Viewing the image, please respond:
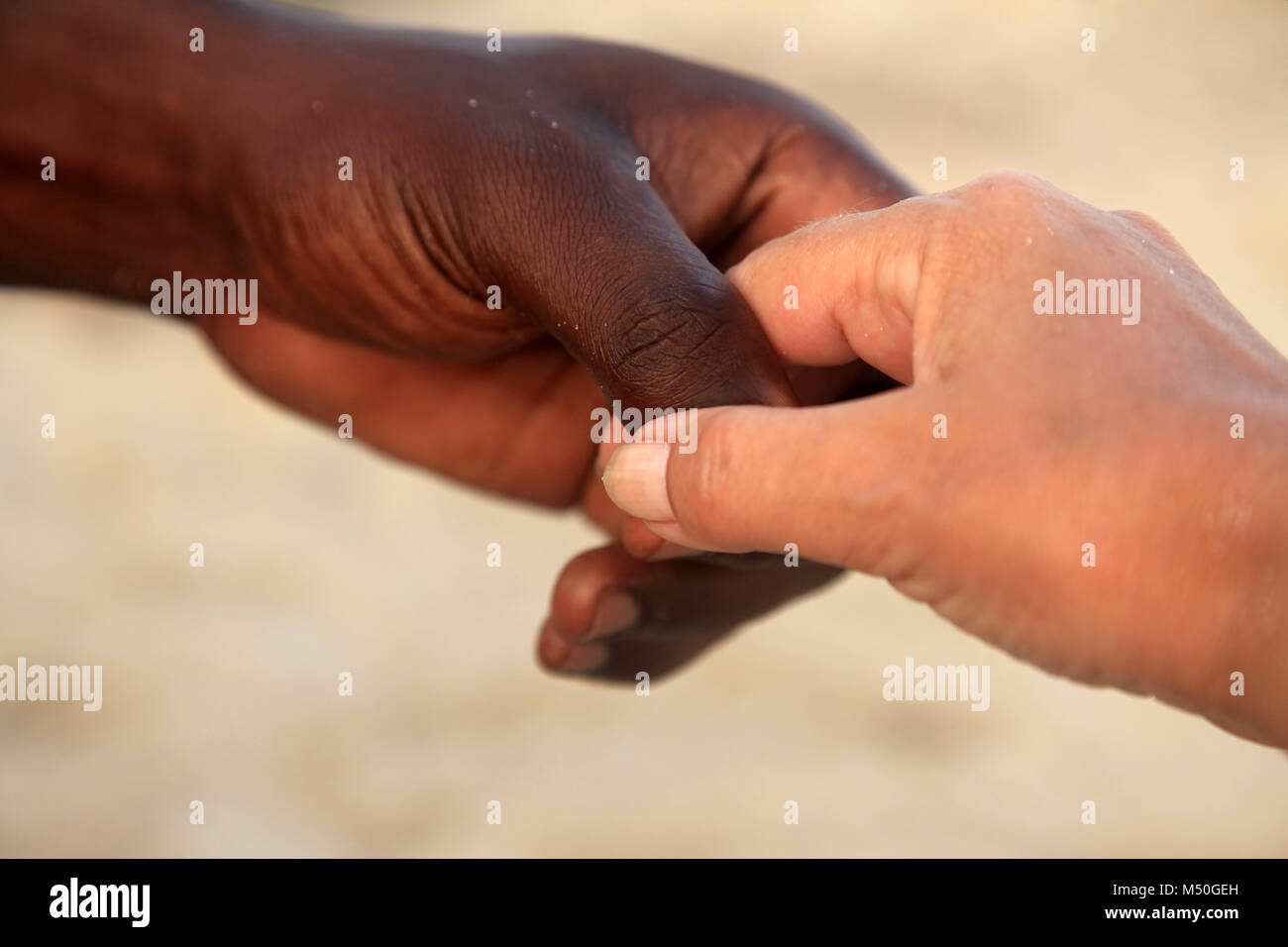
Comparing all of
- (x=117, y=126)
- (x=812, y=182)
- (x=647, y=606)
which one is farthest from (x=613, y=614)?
(x=117, y=126)

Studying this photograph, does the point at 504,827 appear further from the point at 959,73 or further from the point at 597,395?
the point at 959,73

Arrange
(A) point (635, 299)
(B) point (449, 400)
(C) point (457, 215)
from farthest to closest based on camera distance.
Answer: (B) point (449, 400), (C) point (457, 215), (A) point (635, 299)

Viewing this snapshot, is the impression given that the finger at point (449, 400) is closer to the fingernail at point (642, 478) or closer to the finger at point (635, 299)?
the finger at point (635, 299)

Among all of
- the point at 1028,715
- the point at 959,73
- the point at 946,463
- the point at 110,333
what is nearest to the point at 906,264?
the point at 946,463

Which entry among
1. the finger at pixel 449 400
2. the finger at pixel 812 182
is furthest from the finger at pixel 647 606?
the finger at pixel 812 182

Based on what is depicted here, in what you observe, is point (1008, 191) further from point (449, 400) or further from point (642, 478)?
point (449, 400)

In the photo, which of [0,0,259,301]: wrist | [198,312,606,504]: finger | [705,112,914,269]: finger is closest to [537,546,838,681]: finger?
[198,312,606,504]: finger

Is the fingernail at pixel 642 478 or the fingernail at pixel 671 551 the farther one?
the fingernail at pixel 671 551
